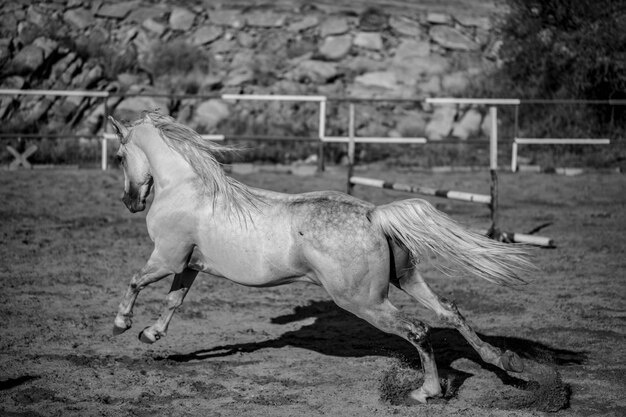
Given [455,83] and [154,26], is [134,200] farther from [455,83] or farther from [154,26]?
[154,26]

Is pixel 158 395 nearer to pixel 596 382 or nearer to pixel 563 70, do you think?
pixel 596 382

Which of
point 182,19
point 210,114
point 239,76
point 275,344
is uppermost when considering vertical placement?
point 182,19

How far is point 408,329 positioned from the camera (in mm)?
4734

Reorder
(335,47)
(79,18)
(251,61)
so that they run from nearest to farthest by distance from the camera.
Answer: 1. (251,61)
2. (335,47)
3. (79,18)

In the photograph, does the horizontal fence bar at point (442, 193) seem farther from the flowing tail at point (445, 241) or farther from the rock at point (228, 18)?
the rock at point (228, 18)

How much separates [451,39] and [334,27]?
11.3 feet

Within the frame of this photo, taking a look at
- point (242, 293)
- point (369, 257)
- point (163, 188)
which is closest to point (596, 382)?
point (369, 257)

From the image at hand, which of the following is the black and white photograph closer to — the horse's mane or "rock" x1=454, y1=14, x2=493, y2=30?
the horse's mane

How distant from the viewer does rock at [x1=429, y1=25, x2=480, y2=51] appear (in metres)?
23.2

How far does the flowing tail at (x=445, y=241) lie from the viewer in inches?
190

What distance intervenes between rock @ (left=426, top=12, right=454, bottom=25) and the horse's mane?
19.6 meters

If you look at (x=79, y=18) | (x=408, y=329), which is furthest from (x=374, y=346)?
(x=79, y=18)

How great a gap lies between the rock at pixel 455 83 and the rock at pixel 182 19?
25.7 feet

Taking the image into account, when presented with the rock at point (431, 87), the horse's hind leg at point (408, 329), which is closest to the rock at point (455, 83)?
the rock at point (431, 87)
